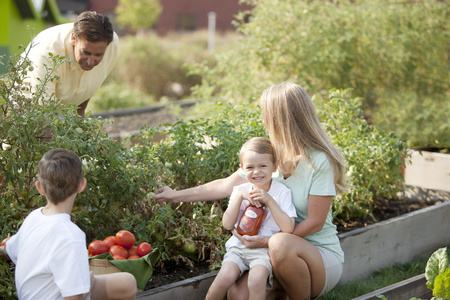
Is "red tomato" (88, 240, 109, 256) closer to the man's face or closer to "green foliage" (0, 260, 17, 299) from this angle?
"green foliage" (0, 260, 17, 299)

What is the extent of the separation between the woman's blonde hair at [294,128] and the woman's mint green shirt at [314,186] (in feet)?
0.12

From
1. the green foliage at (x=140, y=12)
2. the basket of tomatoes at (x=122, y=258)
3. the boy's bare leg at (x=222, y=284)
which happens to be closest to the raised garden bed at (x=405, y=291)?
the boy's bare leg at (x=222, y=284)

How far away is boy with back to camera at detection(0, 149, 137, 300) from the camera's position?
2320mm

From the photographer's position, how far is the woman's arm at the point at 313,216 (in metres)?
3.17

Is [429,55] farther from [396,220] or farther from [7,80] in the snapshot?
[7,80]

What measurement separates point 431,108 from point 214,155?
352cm

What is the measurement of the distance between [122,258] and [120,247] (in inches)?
3.8

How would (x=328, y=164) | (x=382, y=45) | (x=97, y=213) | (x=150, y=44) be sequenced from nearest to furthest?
(x=328, y=164)
(x=97, y=213)
(x=382, y=45)
(x=150, y=44)

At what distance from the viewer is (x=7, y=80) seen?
3053 millimetres

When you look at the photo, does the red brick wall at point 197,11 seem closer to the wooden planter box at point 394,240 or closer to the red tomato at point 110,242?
the wooden planter box at point 394,240

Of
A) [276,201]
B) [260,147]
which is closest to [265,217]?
[276,201]

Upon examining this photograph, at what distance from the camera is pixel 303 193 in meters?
3.25

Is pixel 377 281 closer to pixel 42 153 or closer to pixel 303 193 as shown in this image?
pixel 303 193

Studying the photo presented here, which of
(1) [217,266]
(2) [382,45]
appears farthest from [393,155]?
(2) [382,45]
